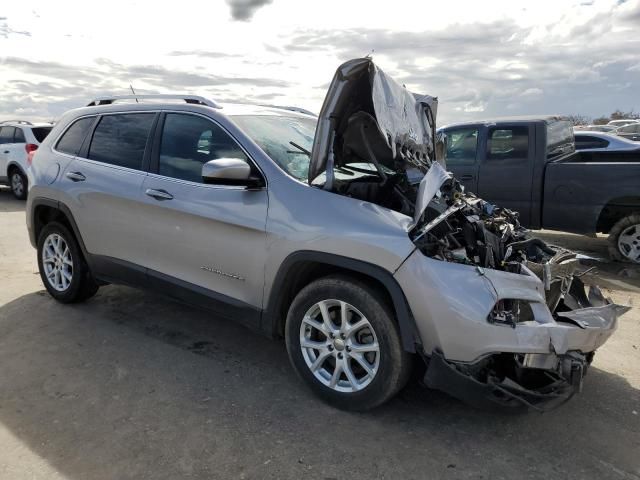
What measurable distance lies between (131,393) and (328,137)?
6.82 ft

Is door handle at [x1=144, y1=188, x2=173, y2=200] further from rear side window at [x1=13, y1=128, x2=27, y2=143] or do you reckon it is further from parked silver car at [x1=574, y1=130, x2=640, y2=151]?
rear side window at [x1=13, y1=128, x2=27, y2=143]

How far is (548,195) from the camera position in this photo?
7.24m

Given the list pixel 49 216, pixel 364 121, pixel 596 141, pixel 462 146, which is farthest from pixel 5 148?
pixel 596 141

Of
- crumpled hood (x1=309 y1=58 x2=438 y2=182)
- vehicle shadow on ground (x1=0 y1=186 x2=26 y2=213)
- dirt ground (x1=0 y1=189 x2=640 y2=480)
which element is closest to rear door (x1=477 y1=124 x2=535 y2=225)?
dirt ground (x1=0 y1=189 x2=640 y2=480)

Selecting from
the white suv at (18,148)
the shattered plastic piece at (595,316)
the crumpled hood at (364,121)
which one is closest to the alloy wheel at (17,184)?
the white suv at (18,148)

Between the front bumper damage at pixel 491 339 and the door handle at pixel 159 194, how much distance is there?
1892 mm

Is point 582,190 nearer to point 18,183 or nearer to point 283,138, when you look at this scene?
point 283,138

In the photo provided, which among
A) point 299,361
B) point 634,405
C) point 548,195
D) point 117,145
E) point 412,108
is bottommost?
point 634,405

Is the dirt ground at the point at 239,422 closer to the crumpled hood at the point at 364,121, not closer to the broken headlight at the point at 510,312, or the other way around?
the broken headlight at the point at 510,312

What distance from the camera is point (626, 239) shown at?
7.06m

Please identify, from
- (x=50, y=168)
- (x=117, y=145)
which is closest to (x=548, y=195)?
(x=117, y=145)

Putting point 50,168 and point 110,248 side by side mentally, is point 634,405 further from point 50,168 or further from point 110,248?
point 50,168

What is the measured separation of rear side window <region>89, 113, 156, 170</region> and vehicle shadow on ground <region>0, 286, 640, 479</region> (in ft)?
4.86

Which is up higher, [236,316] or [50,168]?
[50,168]
